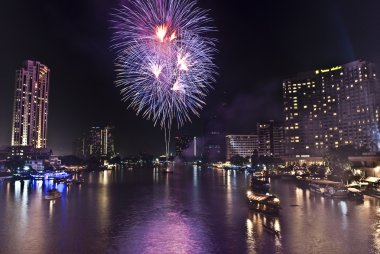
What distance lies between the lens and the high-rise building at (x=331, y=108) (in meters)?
137

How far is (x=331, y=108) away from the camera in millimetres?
153750

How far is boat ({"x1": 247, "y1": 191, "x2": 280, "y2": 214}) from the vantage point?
36359mm

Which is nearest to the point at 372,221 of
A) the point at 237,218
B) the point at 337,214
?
the point at 337,214

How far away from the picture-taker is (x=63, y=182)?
8888 cm

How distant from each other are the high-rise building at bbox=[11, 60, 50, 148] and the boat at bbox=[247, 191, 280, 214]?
5897 inches

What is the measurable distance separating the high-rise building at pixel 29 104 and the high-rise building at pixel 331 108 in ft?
381

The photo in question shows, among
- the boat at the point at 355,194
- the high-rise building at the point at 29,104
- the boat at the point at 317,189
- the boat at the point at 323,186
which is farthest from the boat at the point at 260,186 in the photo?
the high-rise building at the point at 29,104

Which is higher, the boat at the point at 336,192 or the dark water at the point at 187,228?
the boat at the point at 336,192

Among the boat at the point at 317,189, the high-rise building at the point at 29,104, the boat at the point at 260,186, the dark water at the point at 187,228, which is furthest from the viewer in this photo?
the high-rise building at the point at 29,104

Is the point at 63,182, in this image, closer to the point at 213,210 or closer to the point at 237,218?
the point at 213,210

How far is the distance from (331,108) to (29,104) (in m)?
134

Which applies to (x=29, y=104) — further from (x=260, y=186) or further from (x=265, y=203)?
(x=265, y=203)

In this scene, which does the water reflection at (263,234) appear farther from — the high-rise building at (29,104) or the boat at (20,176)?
the high-rise building at (29,104)

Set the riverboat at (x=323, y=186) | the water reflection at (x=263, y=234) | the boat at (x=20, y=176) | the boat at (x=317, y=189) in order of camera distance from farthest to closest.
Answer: the boat at (x=20, y=176)
the boat at (x=317, y=189)
the riverboat at (x=323, y=186)
the water reflection at (x=263, y=234)
